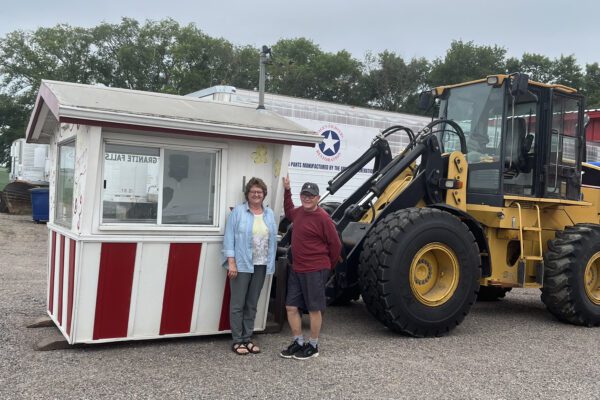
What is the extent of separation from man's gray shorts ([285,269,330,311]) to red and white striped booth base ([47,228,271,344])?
54 centimetres

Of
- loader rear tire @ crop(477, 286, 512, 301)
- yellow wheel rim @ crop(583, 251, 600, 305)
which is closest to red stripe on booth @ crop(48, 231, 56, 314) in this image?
loader rear tire @ crop(477, 286, 512, 301)

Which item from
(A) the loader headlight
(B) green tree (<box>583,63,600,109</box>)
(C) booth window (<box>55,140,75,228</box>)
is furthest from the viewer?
(B) green tree (<box>583,63,600,109</box>)

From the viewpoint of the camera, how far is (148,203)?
5.38 m

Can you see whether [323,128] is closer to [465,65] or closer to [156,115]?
[156,115]

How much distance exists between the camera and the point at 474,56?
181 ft

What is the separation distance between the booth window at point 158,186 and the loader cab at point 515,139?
11.3ft

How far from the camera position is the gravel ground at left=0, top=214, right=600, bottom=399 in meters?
4.39

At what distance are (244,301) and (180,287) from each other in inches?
24.1

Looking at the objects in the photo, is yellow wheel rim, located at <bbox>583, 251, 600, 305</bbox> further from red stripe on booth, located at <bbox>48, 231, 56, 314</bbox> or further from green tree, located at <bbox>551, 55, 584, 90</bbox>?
green tree, located at <bbox>551, 55, 584, 90</bbox>

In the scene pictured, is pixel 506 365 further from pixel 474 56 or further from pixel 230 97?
pixel 474 56

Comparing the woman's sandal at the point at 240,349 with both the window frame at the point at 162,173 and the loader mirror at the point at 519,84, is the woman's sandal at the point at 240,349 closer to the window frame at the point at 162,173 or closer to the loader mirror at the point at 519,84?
the window frame at the point at 162,173

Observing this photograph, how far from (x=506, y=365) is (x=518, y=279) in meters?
1.97

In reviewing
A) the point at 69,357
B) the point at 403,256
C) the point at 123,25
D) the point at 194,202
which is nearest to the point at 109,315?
the point at 69,357

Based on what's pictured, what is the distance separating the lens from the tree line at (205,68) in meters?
44.9
